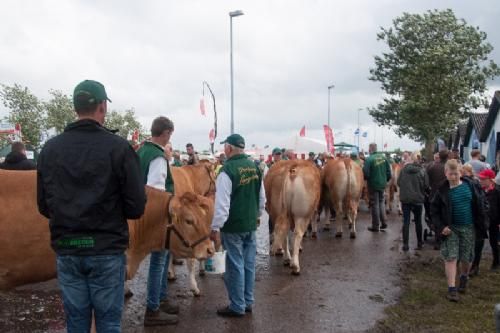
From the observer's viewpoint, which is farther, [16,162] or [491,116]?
[491,116]

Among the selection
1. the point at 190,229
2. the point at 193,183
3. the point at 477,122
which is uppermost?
the point at 477,122

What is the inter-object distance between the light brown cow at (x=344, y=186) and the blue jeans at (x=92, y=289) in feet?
28.4

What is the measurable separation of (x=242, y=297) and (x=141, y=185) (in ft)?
9.63

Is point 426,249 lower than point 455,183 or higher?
lower

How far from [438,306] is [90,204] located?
4.87 m

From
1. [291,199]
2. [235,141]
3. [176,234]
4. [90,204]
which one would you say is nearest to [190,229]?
[176,234]

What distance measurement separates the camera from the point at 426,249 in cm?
982

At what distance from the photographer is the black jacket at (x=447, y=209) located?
6633mm

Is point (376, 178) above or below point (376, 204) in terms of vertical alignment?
above

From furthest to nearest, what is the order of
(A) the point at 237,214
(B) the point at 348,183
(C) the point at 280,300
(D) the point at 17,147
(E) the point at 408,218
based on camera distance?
(B) the point at 348,183 < (E) the point at 408,218 < (D) the point at 17,147 < (C) the point at 280,300 < (A) the point at 237,214

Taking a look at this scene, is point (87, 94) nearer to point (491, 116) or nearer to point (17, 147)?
point (17, 147)

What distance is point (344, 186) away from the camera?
1125cm

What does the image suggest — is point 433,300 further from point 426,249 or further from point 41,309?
point 41,309

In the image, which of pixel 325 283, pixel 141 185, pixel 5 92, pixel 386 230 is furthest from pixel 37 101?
pixel 141 185
